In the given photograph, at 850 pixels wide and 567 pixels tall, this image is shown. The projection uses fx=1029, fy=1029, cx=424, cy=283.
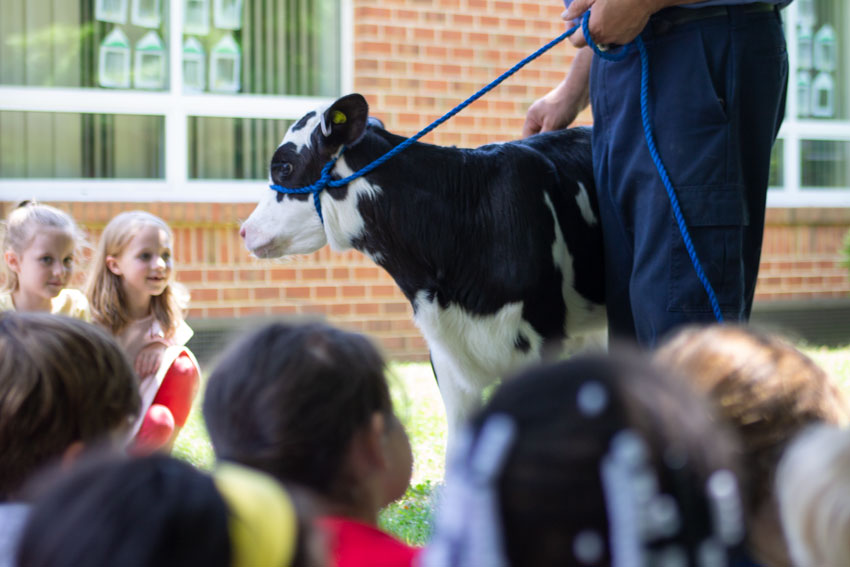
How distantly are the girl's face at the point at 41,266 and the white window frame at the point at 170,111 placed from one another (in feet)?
12.4

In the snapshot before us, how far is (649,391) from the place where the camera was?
1109 millimetres

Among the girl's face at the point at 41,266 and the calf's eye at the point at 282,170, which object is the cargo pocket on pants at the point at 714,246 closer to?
the calf's eye at the point at 282,170

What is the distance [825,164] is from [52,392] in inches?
382

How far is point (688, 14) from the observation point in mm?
3195

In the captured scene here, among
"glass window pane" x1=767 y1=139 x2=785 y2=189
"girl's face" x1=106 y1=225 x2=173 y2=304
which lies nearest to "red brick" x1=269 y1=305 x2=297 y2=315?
"girl's face" x1=106 y1=225 x2=173 y2=304

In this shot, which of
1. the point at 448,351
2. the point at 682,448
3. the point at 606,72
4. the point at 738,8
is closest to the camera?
the point at 682,448

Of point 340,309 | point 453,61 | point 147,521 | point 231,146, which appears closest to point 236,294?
point 340,309

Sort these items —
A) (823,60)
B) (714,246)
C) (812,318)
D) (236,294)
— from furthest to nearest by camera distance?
(823,60), (812,318), (236,294), (714,246)

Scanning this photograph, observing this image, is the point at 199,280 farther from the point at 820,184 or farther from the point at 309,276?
the point at 820,184

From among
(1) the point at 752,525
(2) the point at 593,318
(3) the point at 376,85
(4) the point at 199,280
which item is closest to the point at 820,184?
(3) the point at 376,85

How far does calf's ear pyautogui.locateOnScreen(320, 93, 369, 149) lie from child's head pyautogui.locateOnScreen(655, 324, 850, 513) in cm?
225

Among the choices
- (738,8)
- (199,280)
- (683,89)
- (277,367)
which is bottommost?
(199,280)

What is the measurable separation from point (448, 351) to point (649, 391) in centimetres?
266

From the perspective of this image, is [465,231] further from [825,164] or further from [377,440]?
[825,164]
